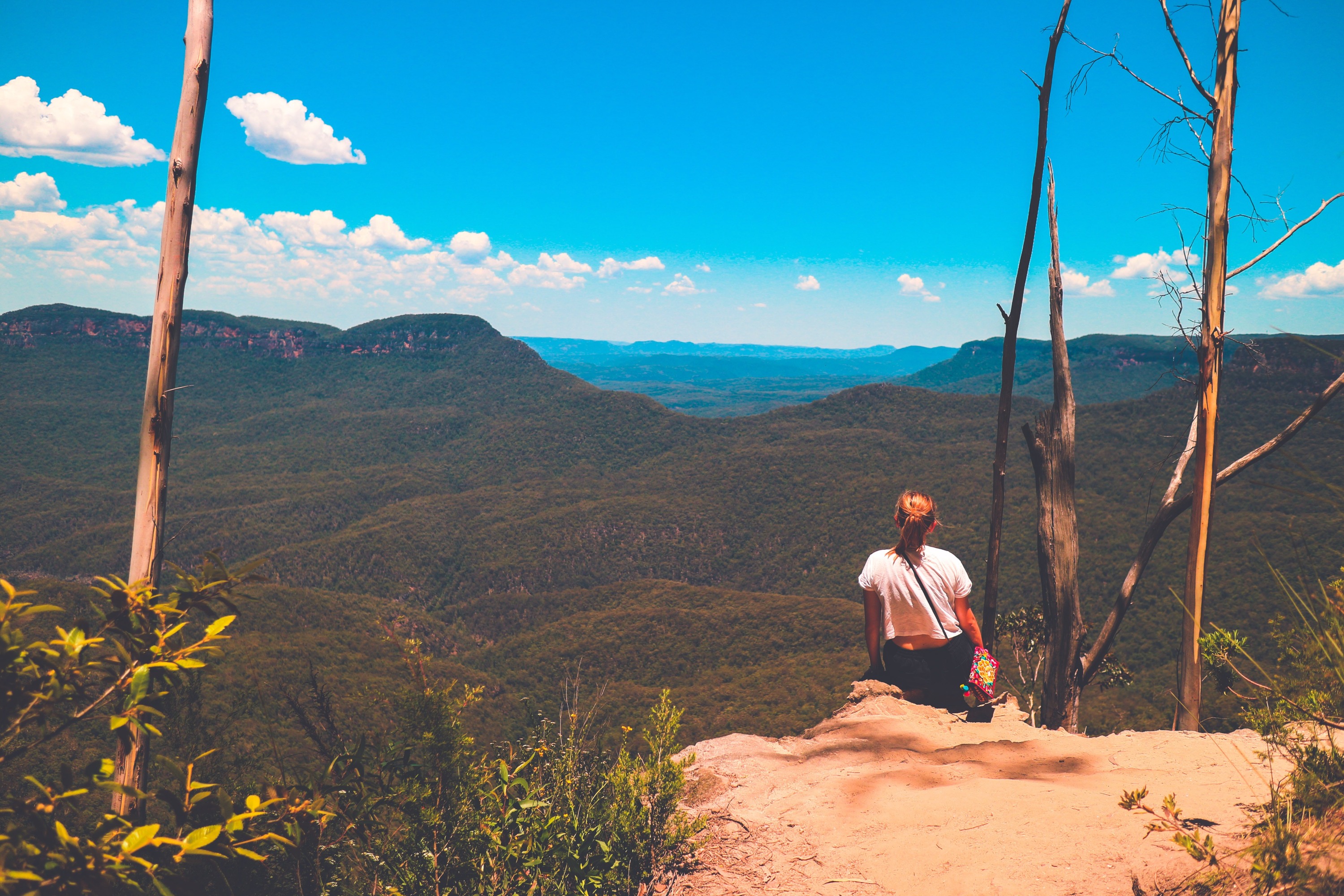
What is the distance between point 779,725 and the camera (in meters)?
27.9

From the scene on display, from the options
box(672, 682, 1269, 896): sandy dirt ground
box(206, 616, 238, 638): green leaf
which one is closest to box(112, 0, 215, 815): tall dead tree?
box(206, 616, 238, 638): green leaf

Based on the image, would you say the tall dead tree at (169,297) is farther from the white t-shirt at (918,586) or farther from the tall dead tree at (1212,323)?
the tall dead tree at (1212,323)

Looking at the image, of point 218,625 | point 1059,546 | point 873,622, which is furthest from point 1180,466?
point 218,625

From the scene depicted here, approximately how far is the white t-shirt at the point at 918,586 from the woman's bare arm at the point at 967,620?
0.03 meters

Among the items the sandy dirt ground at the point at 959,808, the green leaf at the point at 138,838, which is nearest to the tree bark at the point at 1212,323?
the sandy dirt ground at the point at 959,808

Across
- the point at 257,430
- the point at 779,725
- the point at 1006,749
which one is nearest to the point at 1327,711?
the point at 1006,749

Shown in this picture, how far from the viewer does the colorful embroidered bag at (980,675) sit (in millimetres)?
5031

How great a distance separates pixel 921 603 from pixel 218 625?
14.5 feet

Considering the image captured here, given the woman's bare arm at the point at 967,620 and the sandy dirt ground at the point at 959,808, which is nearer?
the sandy dirt ground at the point at 959,808

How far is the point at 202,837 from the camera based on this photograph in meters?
1.60

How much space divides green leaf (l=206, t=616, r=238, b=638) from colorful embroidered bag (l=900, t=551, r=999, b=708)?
4.30 metres

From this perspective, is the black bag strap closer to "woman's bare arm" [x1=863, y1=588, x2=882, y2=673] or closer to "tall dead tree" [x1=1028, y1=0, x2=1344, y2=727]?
"woman's bare arm" [x1=863, y1=588, x2=882, y2=673]

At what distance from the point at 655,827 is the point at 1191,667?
3294 mm

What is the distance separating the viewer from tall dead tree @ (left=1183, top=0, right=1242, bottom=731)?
12.4ft
